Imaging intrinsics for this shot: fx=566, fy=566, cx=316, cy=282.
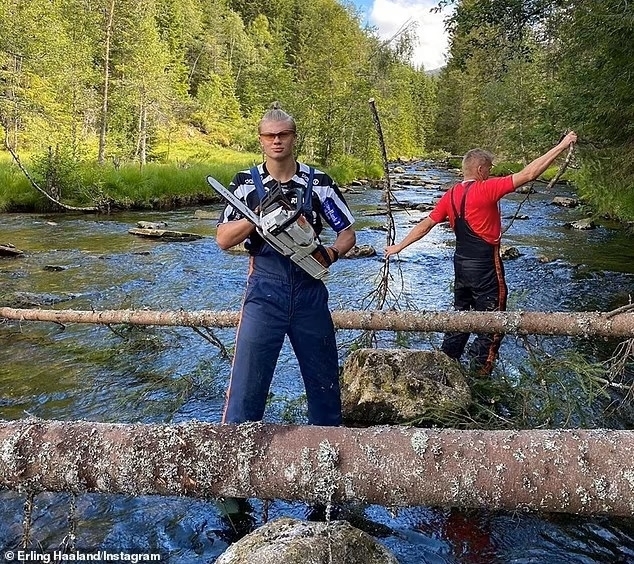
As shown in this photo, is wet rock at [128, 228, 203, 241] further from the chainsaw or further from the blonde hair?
the chainsaw

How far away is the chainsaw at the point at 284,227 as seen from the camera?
3160mm

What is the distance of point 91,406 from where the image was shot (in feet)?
18.2

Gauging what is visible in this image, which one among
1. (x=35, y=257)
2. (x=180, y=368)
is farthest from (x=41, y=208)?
(x=180, y=368)

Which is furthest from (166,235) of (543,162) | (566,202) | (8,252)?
(566,202)

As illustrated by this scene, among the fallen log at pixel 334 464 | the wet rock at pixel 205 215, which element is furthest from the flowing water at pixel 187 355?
the wet rock at pixel 205 215

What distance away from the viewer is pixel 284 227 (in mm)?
3174

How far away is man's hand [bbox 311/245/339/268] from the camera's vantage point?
11.1 feet

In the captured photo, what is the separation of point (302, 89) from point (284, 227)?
39.4m

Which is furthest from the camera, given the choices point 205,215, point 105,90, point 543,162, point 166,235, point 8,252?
point 105,90

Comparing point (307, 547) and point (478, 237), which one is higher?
point (478, 237)

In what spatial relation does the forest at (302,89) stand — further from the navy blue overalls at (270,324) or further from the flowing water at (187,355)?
the navy blue overalls at (270,324)

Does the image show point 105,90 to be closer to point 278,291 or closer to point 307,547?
point 278,291

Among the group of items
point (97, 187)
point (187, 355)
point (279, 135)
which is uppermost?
point (279, 135)

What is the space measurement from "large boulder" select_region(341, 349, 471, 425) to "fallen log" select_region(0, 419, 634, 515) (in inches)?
95.9
